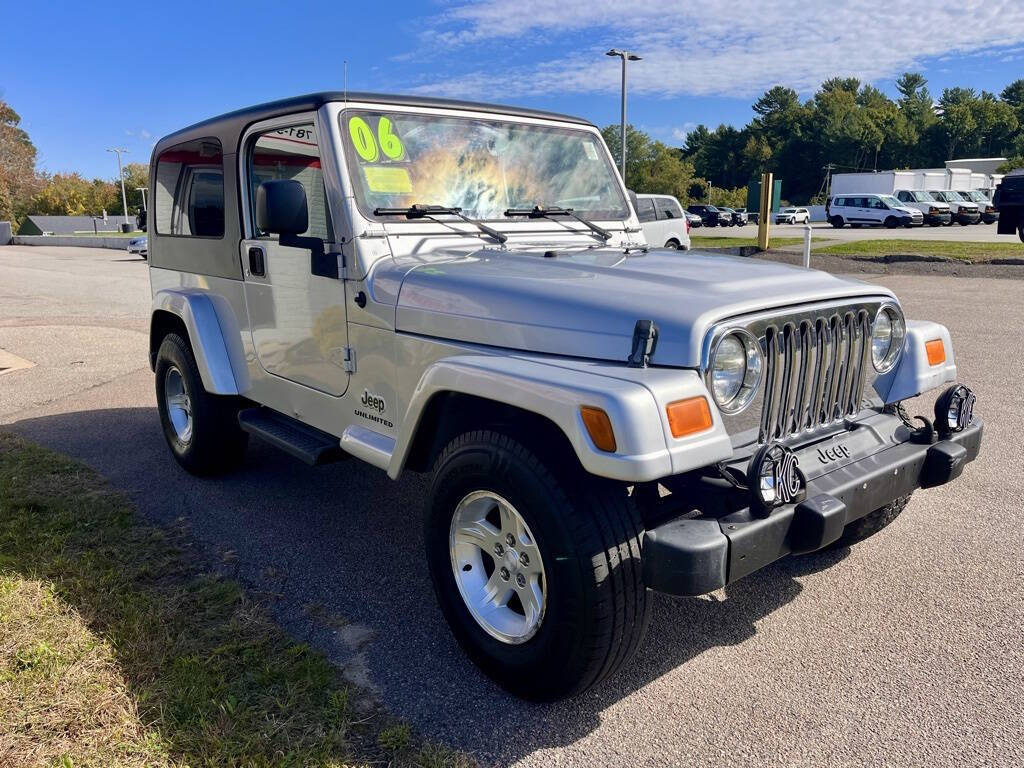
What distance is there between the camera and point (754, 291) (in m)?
2.78

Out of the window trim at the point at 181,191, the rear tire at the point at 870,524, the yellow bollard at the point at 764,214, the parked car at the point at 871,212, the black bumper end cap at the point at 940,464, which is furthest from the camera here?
the parked car at the point at 871,212

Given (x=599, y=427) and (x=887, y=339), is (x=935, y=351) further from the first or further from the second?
(x=599, y=427)

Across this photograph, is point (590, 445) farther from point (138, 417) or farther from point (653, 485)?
point (138, 417)

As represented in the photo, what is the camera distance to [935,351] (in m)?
3.40

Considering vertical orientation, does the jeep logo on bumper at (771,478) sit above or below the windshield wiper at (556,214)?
below

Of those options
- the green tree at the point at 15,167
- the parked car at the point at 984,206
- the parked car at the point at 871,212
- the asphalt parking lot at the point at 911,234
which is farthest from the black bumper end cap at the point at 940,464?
the green tree at the point at 15,167

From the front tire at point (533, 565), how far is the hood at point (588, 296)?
0.41 meters

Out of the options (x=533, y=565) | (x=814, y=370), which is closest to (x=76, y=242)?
(x=533, y=565)

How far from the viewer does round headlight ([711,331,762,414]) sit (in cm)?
259

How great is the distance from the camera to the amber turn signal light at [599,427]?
2293 millimetres

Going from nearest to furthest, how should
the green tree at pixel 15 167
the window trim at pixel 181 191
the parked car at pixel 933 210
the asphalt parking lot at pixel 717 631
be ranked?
the asphalt parking lot at pixel 717 631 < the window trim at pixel 181 191 < the parked car at pixel 933 210 < the green tree at pixel 15 167

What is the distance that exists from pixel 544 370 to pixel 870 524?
2129 mm

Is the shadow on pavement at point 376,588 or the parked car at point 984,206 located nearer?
the shadow on pavement at point 376,588

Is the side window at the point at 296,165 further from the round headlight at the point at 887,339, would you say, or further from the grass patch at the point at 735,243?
the grass patch at the point at 735,243
